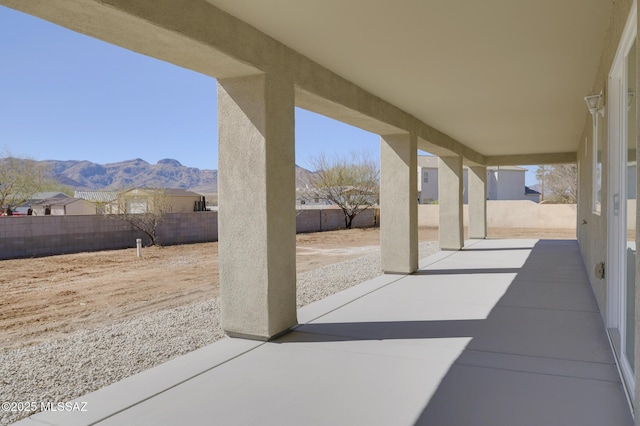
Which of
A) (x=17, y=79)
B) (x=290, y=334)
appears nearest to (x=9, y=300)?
(x=290, y=334)

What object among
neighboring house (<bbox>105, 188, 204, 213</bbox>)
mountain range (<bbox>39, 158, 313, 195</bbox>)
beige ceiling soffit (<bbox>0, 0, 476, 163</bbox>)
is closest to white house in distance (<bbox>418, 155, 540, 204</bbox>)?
neighboring house (<bbox>105, 188, 204, 213</bbox>)

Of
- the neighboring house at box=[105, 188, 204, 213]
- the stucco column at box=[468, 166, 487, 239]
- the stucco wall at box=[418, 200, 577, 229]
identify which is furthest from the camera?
the stucco wall at box=[418, 200, 577, 229]

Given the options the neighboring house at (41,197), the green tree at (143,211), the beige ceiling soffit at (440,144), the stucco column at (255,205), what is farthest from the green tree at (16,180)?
the stucco column at (255,205)

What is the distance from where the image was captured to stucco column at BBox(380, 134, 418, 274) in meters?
8.05

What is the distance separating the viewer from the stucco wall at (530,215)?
876 inches

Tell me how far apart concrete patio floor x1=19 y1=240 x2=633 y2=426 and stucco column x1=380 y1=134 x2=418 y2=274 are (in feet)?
7.78

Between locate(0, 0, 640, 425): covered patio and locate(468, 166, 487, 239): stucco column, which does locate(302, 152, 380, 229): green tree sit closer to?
locate(468, 166, 487, 239): stucco column

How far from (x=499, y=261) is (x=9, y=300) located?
31.4 ft

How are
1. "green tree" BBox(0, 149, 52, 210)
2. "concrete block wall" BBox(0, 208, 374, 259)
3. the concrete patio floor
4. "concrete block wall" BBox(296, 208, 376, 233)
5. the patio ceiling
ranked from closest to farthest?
the concrete patio floor, the patio ceiling, "concrete block wall" BBox(0, 208, 374, 259), "concrete block wall" BBox(296, 208, 376, 233), "green tree" BBox(0, 149, 52, 210)

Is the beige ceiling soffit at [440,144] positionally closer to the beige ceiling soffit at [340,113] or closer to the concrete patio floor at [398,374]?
the beige ceiling soffit at [340,113]

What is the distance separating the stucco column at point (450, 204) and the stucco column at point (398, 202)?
13.8 ft

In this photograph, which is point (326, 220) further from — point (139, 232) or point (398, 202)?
point (398, 202)

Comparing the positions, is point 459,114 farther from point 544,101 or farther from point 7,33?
point 7,33

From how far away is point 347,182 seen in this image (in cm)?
2869
